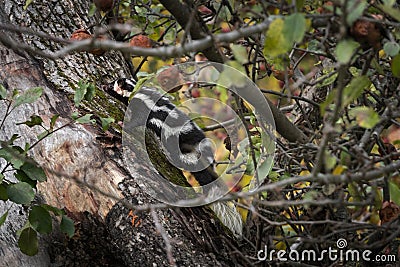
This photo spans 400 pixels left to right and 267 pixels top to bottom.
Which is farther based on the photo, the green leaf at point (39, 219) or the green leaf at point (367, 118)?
the green leaf at point (39, 219)

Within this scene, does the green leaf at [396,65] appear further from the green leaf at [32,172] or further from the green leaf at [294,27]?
the green leaf at [32,172]

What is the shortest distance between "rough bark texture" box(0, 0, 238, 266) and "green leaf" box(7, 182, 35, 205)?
38 centimetres

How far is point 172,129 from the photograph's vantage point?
4.39 m

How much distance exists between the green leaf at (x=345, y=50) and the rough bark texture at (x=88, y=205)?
114 cm

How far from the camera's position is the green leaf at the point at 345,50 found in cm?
148

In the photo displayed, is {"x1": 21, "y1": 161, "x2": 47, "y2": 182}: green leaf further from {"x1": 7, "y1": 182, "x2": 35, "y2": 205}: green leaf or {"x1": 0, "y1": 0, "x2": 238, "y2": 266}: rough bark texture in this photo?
{"x1": 0, "y1": 0, "x2": 238, "y2": 266}: rough bark texture

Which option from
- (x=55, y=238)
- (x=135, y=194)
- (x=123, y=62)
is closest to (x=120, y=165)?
(x=135, y=194)

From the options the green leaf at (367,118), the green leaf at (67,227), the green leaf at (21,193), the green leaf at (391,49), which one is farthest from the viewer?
the green leaf at (67,227)

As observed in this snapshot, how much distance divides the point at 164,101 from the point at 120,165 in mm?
2004

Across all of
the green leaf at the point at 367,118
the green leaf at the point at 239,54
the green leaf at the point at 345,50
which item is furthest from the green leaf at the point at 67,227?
the green leaf at the point at 345,50

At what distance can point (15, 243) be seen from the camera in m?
2.87

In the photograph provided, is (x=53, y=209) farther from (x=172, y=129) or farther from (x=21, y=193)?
(x=172, y=129)

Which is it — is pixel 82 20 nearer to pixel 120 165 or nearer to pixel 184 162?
pixel 184 162

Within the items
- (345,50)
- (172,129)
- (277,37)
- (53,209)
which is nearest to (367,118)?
(345,50)
